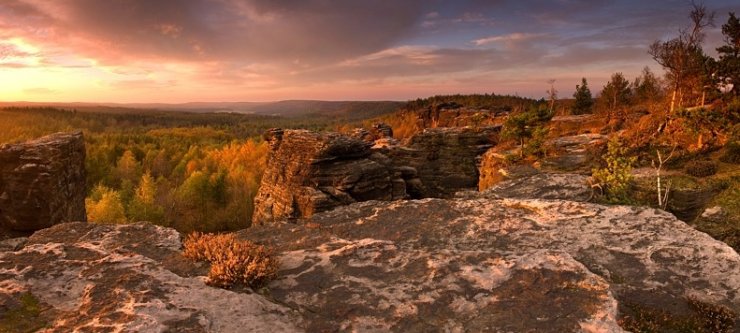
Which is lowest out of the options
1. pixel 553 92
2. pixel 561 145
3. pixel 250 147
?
pixel 250 147

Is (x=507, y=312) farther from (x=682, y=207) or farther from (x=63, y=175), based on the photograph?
(x=63, y=175)

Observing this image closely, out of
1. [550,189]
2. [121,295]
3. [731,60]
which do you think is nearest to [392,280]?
[121,295]

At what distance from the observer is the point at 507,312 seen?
6.34 metres

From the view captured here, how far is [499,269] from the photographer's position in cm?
764

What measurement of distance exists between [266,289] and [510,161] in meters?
39.6

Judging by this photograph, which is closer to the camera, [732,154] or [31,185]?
[732,154]

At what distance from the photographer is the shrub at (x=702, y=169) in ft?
80.9

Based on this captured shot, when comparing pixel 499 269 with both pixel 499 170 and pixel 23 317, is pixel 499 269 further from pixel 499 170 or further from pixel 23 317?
pixel 499 170

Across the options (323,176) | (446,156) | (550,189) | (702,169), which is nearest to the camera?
(550,189)

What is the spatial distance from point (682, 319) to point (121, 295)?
29.1 feet

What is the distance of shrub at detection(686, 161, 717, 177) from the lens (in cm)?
2467

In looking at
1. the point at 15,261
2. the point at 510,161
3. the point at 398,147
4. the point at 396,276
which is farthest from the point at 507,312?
the point at 398,147

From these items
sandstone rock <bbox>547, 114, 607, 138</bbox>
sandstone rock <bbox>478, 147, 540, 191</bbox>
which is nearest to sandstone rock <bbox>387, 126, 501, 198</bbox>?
sandstone rock <bbox>478, 147, 540, 191</bbox>

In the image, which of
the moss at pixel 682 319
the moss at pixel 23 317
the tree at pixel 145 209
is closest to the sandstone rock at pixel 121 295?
→ the moss at pixel 23 317
